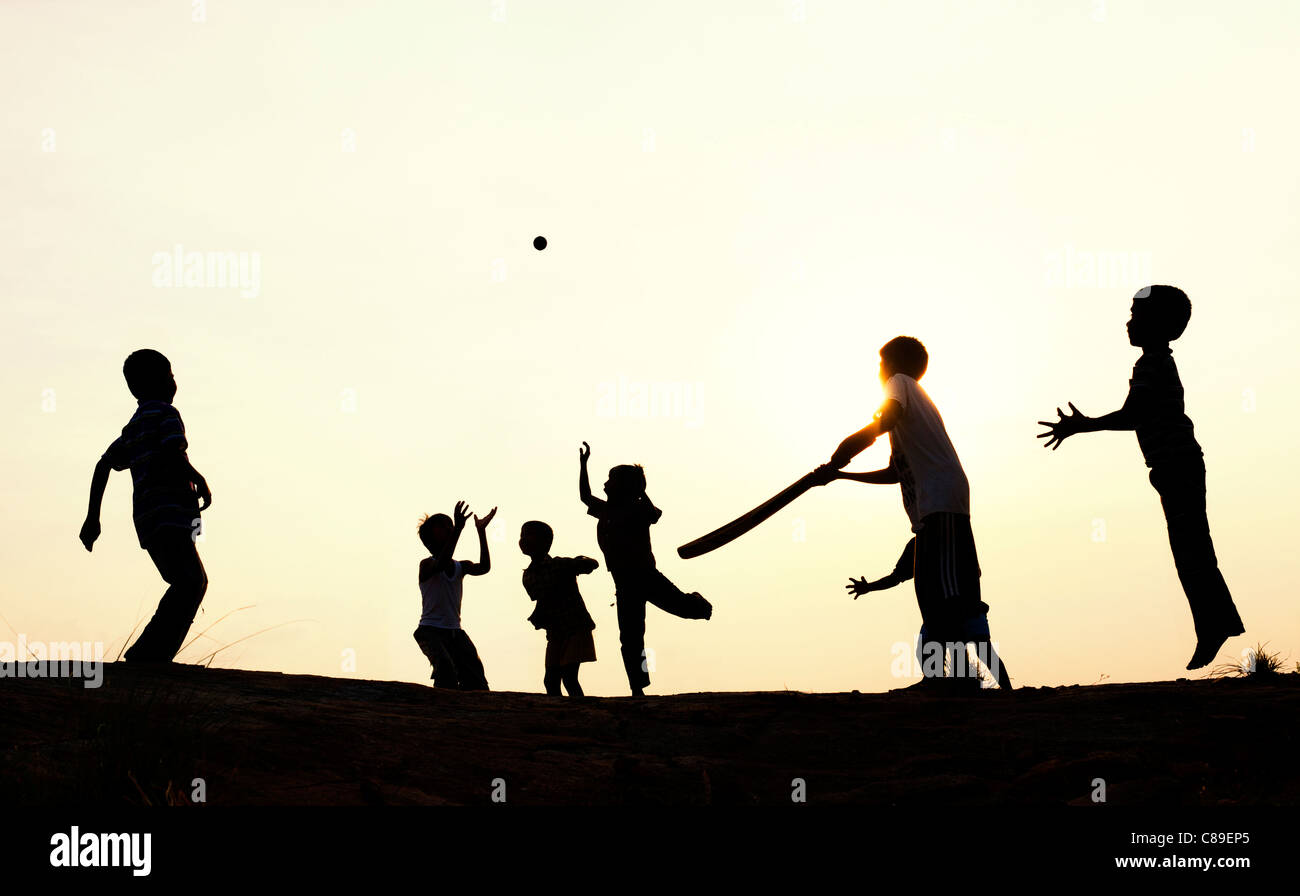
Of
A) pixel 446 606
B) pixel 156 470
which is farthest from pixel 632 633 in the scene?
pixel 156 470

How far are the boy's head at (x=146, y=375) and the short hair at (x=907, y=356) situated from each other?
172 inches

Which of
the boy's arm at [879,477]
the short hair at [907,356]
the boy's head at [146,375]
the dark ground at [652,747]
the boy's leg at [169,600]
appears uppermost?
the boy's head at [146,375]

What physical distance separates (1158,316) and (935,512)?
6.69ft

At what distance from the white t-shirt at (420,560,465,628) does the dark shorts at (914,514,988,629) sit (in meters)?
4.67

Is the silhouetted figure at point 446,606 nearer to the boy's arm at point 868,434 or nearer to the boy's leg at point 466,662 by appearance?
the boy's leg at point 466,662

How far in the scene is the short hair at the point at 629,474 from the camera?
32.0 ft

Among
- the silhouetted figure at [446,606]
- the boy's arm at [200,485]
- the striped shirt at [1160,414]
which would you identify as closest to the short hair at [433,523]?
the silhouetted figure at [446,606]

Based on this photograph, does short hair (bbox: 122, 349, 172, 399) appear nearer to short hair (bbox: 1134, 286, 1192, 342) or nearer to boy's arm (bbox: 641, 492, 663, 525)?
boy's arm (bbox: 641, 492, 663, 525)

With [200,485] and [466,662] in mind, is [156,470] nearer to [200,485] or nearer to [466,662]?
[200,485]

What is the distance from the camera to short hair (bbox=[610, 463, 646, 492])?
9750 millimetres
